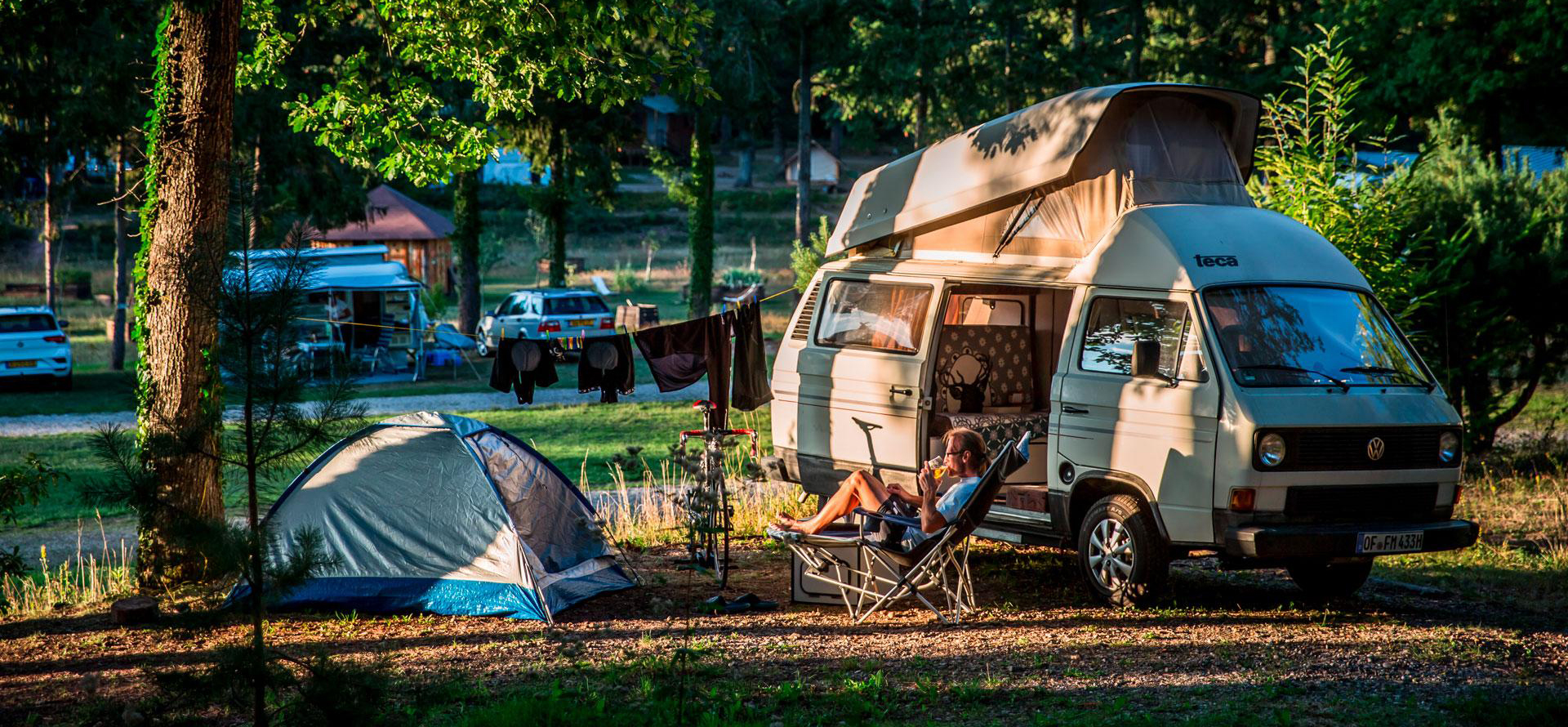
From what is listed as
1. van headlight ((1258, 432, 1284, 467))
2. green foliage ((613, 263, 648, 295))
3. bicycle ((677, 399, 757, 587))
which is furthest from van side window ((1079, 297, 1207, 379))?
green foliage ((613, 263, 648, 295))

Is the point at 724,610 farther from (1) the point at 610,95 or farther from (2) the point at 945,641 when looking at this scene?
(1) the point at 610,95

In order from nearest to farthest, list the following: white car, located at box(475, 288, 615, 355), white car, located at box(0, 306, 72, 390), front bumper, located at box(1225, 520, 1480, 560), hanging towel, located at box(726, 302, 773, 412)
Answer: front bumper, located at box(1225, 520, 1480, 560) < hanging towel, located at box(726, 302, 773, 412) < white car, located at box(0, 306, 72, 390) < white car, located at box(475, 288, 615, 355)

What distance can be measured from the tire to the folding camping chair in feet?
7.12

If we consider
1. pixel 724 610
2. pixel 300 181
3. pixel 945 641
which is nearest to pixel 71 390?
pixel 300 181

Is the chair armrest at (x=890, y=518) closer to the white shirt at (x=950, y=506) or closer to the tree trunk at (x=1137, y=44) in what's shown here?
the white shirt at (x=950, y=506)

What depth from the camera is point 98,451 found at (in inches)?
219

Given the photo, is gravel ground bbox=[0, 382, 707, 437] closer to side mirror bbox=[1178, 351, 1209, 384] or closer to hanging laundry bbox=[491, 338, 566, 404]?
hanging laundry bbox=[491, 338, 566, 404]

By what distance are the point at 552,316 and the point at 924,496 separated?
19.6 meters

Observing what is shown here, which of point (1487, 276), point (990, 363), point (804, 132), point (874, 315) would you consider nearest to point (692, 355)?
point (874, 315)

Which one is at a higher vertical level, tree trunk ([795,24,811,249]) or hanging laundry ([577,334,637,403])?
tree trunk ([795,24,811,249])

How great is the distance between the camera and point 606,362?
34.0 ft

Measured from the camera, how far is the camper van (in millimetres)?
7500

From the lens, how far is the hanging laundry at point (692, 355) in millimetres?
10414

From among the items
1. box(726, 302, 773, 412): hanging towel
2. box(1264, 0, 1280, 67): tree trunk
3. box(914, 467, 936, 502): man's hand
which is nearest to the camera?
box(914, 467, 936, 502): man's hand
